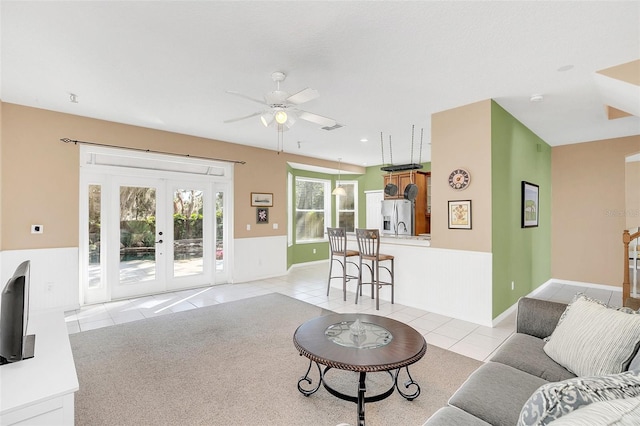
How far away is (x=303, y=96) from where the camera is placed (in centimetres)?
269

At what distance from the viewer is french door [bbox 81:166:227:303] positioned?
4.68 metres

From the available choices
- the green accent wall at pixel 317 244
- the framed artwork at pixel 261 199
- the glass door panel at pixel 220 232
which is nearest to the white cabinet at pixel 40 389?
the glass door panel at pixel 220 232

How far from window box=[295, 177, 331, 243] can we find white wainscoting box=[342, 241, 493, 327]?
3.76m

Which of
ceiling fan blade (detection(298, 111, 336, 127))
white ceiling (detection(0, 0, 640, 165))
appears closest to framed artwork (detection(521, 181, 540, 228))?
white ceiling (detection(0, 0, 640, 165))

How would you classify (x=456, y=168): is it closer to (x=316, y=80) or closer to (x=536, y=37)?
(x=536, y=37)

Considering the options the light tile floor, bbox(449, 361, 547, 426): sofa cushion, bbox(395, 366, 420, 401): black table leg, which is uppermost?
bbox(449, 361, 547, 426): sofa cushion

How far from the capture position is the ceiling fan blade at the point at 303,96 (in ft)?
8.49

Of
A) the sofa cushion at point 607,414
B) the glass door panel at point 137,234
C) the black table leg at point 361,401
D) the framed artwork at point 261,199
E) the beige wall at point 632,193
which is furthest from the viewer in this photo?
the framed artwork at point 261,199

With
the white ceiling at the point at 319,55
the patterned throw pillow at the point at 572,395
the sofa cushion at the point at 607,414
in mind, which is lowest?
the patterned throw pillow at the point at 572,395

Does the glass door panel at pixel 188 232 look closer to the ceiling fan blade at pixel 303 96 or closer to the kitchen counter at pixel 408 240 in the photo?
the kitchen counter at pixel 408 240

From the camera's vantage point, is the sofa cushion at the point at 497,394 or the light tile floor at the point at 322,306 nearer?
the sofa cushion at the point at 497,394

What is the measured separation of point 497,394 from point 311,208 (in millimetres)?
7216

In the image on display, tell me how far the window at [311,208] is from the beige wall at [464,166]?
453 cm

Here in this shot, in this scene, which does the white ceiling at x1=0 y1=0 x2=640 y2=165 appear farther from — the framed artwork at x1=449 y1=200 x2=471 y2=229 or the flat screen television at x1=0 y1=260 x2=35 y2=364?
the flat screen television at x1=0 y1=260 x2=35 y2=364
